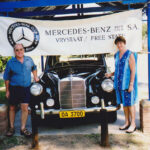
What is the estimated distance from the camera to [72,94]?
4637 mm

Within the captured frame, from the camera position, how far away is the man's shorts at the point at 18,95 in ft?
15.3

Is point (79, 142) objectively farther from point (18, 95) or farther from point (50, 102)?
point (18, 95)

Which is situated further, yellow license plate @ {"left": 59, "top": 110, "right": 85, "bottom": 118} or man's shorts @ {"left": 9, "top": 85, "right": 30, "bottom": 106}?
man's shorts @ {"left": 9, "top": 85, "right": 30, "bottom": 106}

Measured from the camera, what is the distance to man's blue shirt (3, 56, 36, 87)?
4.58 m

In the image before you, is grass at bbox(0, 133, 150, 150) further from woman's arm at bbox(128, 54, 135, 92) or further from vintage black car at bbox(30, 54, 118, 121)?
woman's arm at bbox(128, 54, 135, 92)

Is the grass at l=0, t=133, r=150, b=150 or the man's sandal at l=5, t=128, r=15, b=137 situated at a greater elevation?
the man's sandal at l=5, t=128, r=15, b=137

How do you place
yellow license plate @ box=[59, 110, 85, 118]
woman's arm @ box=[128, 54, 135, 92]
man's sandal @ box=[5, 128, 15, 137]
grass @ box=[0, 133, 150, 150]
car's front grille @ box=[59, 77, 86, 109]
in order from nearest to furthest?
1. grass @ box=[0, 133, 150, 150]
2. woman's arm @ box=[128, 54, 135, 92]
3. yellow license plate @ box=[59, 110, 85, 118]
4. car's front grille @ box=[59, 77, 86, 109]
5. man's sandal @ box=[5, 128, 15, 137]

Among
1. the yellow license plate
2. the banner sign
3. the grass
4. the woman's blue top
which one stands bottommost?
the grass

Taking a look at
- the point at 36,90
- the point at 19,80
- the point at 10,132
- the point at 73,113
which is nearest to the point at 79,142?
the point at 73,113

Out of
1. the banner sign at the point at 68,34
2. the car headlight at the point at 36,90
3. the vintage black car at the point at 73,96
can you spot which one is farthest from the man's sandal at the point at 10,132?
the banner sign at the point at 68,34

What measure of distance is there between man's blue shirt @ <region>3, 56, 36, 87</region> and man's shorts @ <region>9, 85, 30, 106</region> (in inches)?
3.3

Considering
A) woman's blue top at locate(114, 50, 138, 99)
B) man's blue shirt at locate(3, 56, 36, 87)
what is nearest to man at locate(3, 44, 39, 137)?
man's blue shirt at locate(3, 56, 36, 87)

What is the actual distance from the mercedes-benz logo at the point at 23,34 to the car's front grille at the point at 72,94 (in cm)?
119

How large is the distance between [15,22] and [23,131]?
7.55 ft
